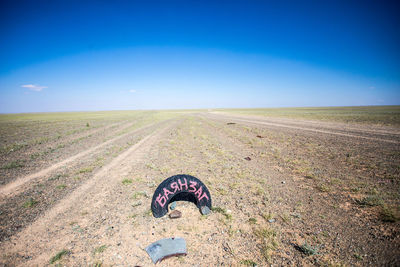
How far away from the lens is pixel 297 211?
4.25 m

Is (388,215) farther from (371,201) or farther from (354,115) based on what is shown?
(354,115)

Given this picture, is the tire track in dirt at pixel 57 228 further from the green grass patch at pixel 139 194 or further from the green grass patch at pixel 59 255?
the green grass patch at pixel 139 194

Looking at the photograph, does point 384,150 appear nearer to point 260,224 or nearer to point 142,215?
point 260,224

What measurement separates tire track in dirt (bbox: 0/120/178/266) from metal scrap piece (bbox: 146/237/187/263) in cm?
147

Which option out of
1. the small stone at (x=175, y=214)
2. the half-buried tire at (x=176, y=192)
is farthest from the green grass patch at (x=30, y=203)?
the small stone at (x=175, y=214)

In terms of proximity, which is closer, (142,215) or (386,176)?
(142,215)

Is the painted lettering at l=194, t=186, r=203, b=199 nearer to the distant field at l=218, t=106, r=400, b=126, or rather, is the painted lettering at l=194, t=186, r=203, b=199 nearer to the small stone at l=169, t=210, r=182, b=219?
the small stone at l=169, t=210, r=182, b=219

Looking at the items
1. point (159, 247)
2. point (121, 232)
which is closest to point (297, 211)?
point (159, 247)

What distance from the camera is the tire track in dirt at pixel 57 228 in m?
3.08

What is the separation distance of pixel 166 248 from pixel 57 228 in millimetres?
2902

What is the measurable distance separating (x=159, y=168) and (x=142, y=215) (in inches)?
133

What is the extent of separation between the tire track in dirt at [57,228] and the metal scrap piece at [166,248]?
147 centimetres

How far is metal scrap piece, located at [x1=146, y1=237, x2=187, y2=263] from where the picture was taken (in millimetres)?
2885

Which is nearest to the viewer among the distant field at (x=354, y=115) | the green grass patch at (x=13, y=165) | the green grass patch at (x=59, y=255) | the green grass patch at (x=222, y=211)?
the green grass patch at (x=59, y=255)
